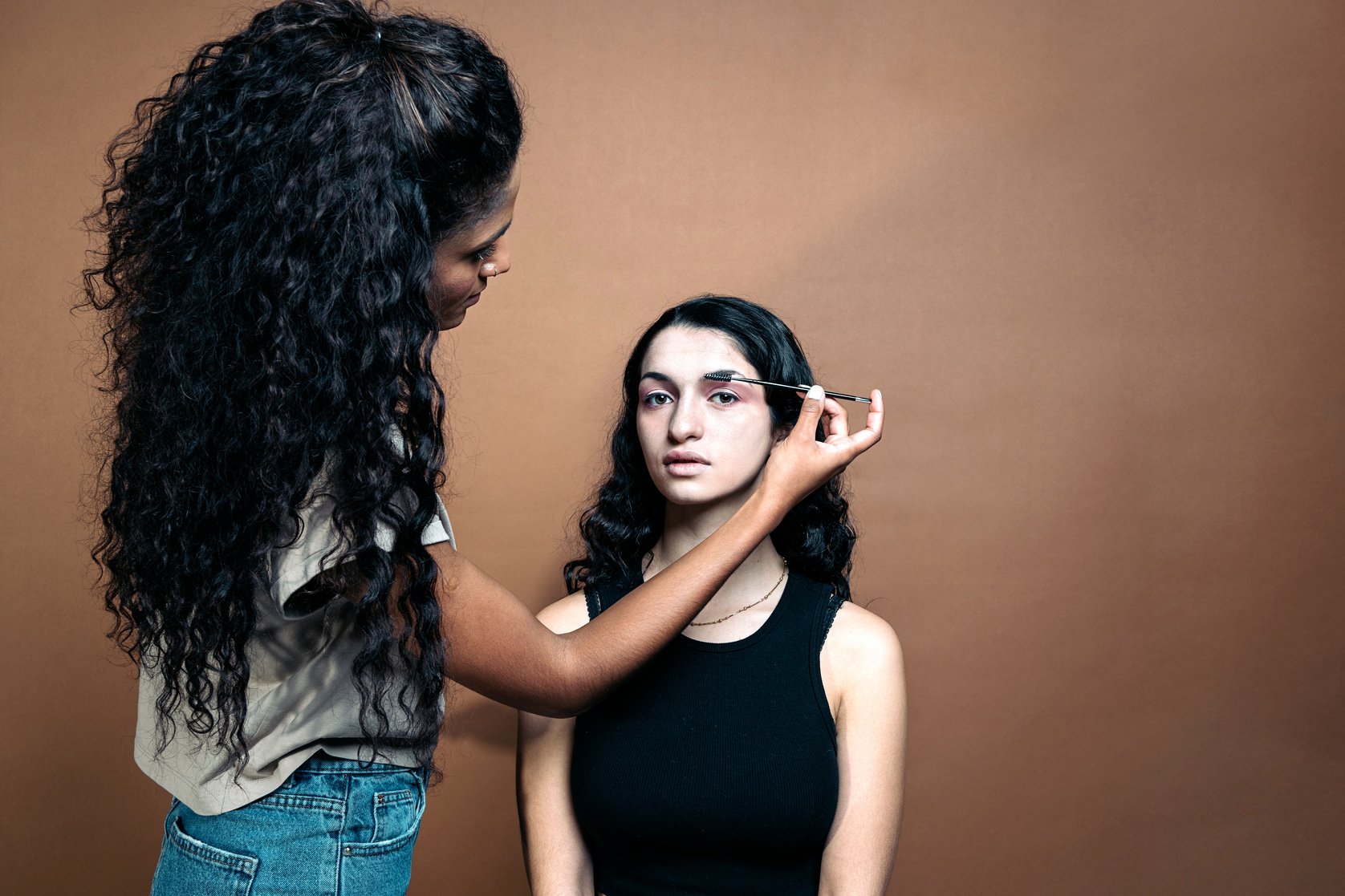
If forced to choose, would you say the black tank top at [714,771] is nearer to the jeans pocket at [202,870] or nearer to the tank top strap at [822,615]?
the tank top strap at [822,615]

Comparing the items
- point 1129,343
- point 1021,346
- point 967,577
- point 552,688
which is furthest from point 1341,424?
point 552,688

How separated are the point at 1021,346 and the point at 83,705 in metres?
1.96

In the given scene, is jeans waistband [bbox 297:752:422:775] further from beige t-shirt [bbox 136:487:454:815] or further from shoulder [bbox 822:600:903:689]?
shoulder [bbox 822:600:903:689]

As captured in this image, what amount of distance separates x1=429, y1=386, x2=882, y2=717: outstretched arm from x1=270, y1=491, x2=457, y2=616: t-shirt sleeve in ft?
0.32

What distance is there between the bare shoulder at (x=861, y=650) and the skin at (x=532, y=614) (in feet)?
1.27

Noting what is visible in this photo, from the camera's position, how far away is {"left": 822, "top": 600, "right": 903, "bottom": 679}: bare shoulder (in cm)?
159

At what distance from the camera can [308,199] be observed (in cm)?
96

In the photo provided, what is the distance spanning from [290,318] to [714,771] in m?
0.87

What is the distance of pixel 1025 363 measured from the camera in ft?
7.55

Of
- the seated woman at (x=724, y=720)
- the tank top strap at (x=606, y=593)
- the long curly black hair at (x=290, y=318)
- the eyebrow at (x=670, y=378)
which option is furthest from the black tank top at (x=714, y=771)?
the long curly black hair at (x=290, y=318)

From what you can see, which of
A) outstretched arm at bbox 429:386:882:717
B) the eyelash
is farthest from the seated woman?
outstretched arm at bbox 429:386:882:717

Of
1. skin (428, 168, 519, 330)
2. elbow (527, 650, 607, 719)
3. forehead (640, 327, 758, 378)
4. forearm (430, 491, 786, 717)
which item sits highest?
skin (428, 168, 519, 330)

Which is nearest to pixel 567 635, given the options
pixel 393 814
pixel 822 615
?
pixel 393 814

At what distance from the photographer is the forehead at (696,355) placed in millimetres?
1609
